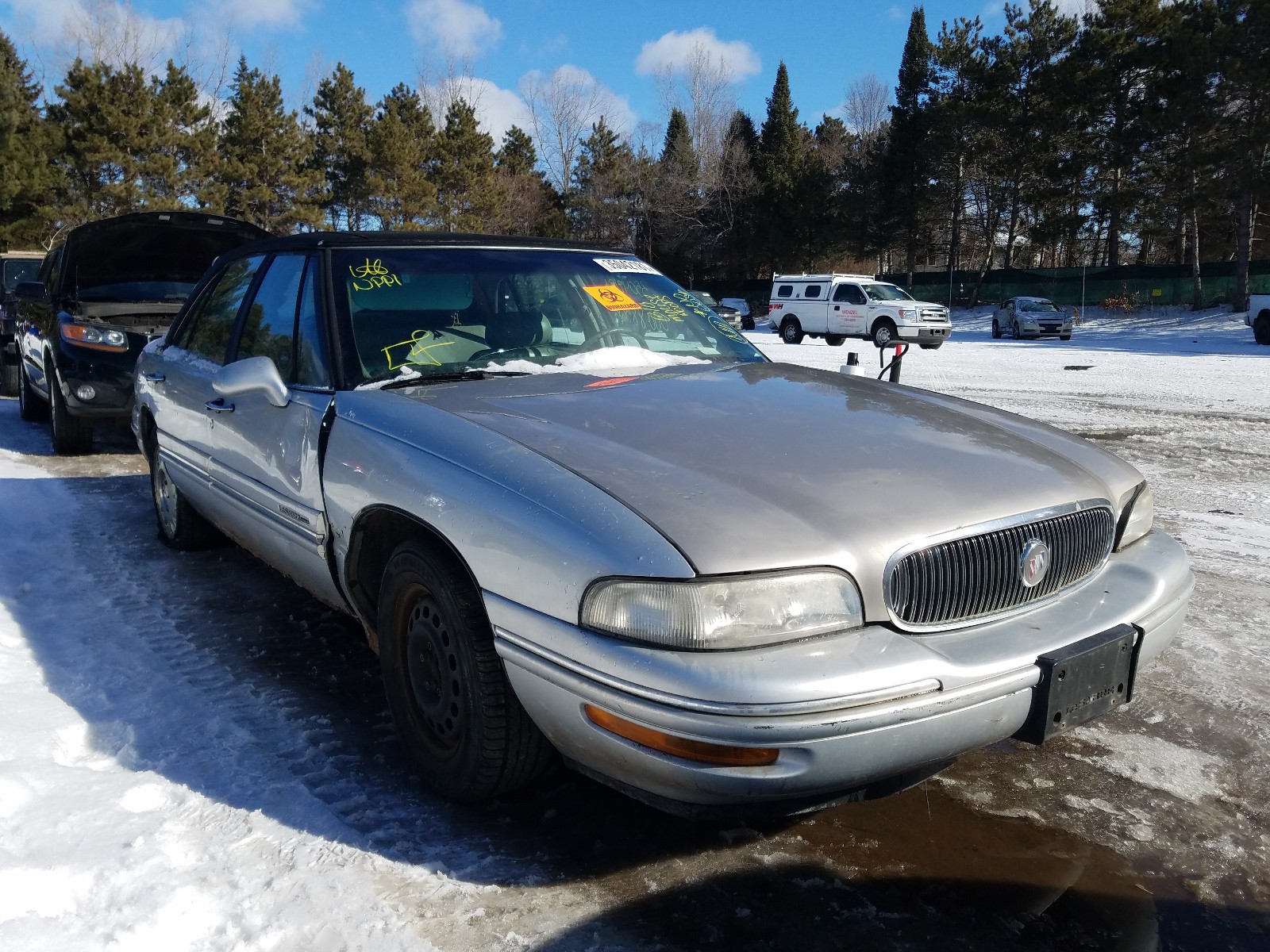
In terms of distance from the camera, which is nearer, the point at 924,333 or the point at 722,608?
the point at 722,608

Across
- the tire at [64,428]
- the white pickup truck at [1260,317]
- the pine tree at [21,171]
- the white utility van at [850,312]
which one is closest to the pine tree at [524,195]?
the pine tree at [21,171]

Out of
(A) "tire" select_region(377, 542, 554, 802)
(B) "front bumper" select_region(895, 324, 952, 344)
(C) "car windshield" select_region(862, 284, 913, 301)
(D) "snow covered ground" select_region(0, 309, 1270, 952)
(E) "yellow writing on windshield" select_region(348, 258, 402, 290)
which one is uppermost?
(C) "car windshield" select_region(862, 284, 913, 301)

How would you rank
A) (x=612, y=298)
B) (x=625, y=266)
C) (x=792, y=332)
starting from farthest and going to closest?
(x=792, y=332) → (x=625, y=266) → (x=612, y=298)

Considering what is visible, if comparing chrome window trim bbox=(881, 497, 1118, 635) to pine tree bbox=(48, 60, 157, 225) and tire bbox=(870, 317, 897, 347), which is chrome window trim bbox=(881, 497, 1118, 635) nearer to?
tire bbox=(870, 317, 897, 347)

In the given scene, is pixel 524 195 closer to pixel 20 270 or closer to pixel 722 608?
pixel 20 270

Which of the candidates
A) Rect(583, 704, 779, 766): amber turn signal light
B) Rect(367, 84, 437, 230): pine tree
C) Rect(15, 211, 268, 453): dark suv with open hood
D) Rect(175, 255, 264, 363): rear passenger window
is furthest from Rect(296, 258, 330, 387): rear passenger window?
Rect(367, 84, 437, 230): pine tree

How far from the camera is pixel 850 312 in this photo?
26.2 m

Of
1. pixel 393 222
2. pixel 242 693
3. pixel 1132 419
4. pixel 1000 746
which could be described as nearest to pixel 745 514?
pixel 1000 746

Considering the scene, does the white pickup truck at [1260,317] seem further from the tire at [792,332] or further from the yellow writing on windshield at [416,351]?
the yellow writing on windshield at [416,351]

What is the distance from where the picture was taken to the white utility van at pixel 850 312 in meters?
24.4

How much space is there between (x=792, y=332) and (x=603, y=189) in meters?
32.2

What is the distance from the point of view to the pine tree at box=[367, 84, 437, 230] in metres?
46.3

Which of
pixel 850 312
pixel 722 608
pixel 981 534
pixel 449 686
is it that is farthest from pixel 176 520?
pixel 850 312

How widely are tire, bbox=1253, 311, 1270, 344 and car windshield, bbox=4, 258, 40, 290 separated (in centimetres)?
2419
